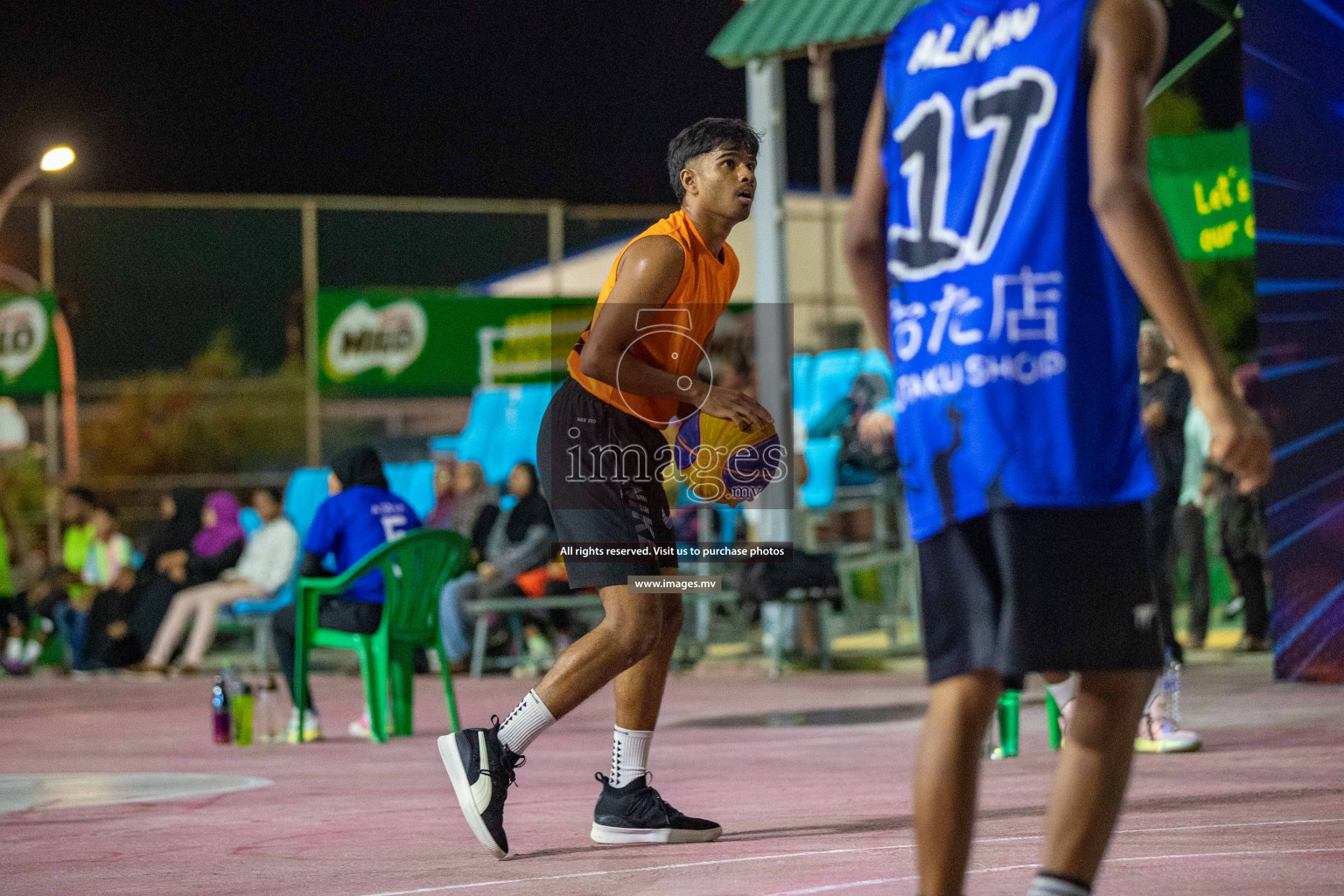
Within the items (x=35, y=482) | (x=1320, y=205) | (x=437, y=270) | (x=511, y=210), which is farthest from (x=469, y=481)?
(x=35, y=482)

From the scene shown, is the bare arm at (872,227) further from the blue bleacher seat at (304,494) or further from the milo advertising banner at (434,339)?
the milo advertising banner at (434,339)

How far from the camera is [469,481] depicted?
14.9 m

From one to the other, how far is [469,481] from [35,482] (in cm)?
1308

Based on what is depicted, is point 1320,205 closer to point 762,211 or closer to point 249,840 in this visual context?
point 762,211

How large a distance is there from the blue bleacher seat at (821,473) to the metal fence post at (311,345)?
7.73 m

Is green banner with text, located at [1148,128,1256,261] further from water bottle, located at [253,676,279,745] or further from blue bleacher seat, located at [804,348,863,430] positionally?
water bottle, located at [253,676,279,745]

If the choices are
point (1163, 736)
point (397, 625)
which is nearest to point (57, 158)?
point (397, 625)

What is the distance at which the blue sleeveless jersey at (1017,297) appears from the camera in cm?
275

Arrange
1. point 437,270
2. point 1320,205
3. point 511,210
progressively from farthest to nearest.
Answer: point 437,270 < point 511,210 < point 1320,205

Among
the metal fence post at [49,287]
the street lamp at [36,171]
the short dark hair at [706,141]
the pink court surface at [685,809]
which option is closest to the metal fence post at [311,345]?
the metal fence post at [49,287]

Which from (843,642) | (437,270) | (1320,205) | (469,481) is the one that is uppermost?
(437,270)

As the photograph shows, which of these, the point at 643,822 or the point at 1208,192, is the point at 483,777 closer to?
the point at 643,822

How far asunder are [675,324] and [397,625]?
14.4 feet

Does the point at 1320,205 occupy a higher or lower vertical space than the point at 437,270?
lower
